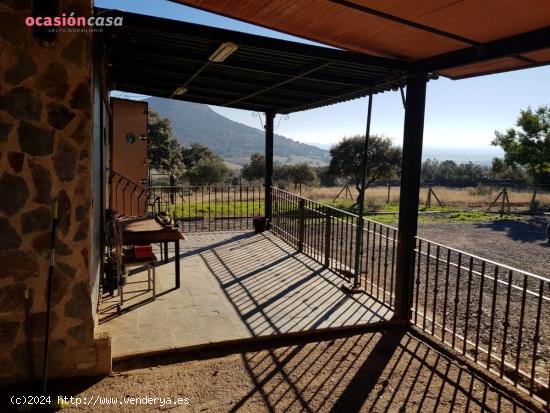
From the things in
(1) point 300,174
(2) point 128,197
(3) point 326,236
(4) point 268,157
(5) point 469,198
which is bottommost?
(5) point 469,198

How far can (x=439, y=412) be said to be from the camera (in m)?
3.40

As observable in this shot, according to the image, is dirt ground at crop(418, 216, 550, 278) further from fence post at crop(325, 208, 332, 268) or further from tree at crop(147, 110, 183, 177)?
tree at crop(147, 110, 183, 177)

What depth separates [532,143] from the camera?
79.7 feet

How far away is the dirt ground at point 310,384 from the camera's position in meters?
3.47

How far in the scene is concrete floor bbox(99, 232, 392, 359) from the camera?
181 inches

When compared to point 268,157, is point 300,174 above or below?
below

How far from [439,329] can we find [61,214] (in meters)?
4.34

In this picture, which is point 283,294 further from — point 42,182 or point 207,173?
point 207,173

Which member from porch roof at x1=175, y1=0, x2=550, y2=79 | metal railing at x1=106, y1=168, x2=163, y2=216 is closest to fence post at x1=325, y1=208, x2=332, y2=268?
porch roof at x1=175, y1=0, x2=550, y2=79

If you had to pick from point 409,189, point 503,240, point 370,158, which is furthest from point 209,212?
point 370,158

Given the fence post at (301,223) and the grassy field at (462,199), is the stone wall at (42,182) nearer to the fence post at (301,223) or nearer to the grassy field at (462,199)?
the fence post at (301,223)

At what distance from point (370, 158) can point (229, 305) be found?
1865 centimetres

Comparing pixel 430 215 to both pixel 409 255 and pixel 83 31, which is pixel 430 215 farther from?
pixel 83 31

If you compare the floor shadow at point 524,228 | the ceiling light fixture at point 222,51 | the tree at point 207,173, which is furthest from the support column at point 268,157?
the tree at point 207,173
